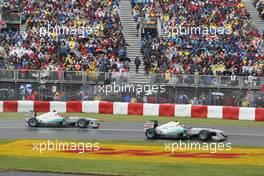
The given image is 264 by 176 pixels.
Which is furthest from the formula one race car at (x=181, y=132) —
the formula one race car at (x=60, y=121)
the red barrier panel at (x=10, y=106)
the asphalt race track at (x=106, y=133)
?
the red barrier panel at (x=10, y=106)

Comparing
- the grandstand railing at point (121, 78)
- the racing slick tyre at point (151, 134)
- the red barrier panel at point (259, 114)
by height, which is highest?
the grandstand railing at point (121, 78)

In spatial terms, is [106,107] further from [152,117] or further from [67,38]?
[67,38]

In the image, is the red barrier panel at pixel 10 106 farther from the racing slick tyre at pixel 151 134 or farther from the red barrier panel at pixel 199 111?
the racing slick tyre at pixel 151 134

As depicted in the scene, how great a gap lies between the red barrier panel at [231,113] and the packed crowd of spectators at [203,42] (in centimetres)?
534

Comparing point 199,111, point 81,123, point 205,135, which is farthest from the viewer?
point 199,111

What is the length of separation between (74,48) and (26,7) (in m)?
6.00

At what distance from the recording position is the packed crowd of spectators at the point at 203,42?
33594mm

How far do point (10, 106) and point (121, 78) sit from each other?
5.37 meters

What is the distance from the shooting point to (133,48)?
37.2 m

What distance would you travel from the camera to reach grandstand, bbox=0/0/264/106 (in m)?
30.2

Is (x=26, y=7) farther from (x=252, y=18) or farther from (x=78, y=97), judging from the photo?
(x=252, y=18)

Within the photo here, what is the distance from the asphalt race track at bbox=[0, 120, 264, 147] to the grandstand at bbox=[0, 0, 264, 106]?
20.5 feet

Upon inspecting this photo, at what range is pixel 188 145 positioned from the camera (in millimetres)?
17984

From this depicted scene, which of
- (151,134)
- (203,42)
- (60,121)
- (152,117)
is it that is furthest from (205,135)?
(203,42)
